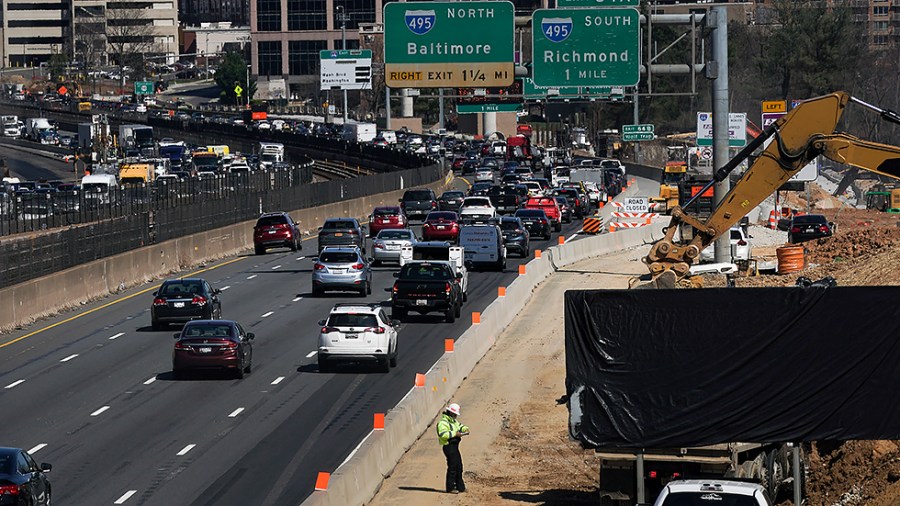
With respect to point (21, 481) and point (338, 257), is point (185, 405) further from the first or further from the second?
point (338, 257)

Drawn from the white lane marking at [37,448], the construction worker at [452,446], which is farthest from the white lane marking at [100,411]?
the construction worker at [452,446]

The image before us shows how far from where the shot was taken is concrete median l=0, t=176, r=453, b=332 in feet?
145

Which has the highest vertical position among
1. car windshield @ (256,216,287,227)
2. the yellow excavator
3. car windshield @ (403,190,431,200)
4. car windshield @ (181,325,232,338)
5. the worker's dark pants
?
the yellow excavator

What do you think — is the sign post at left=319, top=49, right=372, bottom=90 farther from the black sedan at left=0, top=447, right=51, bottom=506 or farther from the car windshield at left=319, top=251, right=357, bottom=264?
the black sedan at left=0, top=447, right=51, bottom=506

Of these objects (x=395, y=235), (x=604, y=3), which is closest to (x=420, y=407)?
(x=604, y=3)

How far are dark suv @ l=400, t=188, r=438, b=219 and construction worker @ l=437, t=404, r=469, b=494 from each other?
2213 inches

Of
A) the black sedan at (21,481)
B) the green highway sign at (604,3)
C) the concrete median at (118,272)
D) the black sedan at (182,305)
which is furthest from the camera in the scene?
the green highway sign at (604,3)

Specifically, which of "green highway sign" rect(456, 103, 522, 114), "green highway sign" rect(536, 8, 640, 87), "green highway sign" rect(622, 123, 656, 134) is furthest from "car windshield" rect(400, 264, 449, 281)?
"green highway sign" rect(622, 123, 656, 134)

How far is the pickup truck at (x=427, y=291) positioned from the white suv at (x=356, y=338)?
7807mm

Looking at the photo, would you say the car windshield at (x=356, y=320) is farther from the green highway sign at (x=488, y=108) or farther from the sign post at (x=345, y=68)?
the sign post at (x=345, y=68)

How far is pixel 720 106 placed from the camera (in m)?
38.1

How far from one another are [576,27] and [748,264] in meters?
12.8

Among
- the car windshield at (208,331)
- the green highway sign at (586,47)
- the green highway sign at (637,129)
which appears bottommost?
the car windshield at (208,331)

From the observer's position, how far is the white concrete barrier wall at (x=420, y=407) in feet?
72.4
